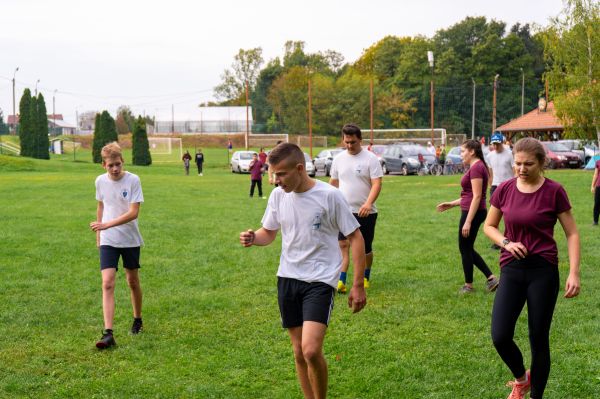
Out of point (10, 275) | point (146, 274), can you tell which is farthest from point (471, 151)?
point (10, 275)

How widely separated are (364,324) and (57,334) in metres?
3.06

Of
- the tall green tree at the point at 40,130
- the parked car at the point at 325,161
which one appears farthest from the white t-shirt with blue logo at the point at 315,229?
the tall green tree at the point at 40,130

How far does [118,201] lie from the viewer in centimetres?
647

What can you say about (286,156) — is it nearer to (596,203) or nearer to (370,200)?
(370,200)

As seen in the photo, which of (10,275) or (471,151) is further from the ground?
(471,151)

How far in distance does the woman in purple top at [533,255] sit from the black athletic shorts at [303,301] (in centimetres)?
118

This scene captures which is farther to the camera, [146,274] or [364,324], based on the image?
[146,274]

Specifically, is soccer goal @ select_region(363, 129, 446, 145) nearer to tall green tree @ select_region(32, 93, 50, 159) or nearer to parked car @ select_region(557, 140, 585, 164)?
parked car @ select_region(557, 140, 585, 164)

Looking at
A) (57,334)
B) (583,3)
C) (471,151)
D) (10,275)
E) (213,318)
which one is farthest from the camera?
(583,3)

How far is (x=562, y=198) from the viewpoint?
14.6 feet

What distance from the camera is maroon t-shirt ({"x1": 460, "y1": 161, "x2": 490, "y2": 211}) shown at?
25.8 feet

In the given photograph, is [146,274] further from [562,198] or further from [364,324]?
[562,198]

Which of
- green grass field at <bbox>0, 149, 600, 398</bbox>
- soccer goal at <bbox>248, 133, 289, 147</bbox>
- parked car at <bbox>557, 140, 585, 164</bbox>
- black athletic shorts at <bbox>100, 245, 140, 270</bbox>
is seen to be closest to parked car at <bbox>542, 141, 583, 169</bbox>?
parked car at <bbox>557, 140, 585, 164</bbox>

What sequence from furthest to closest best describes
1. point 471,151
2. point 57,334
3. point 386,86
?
1. point 386,86
2. point 471,151
3. point 57,334
